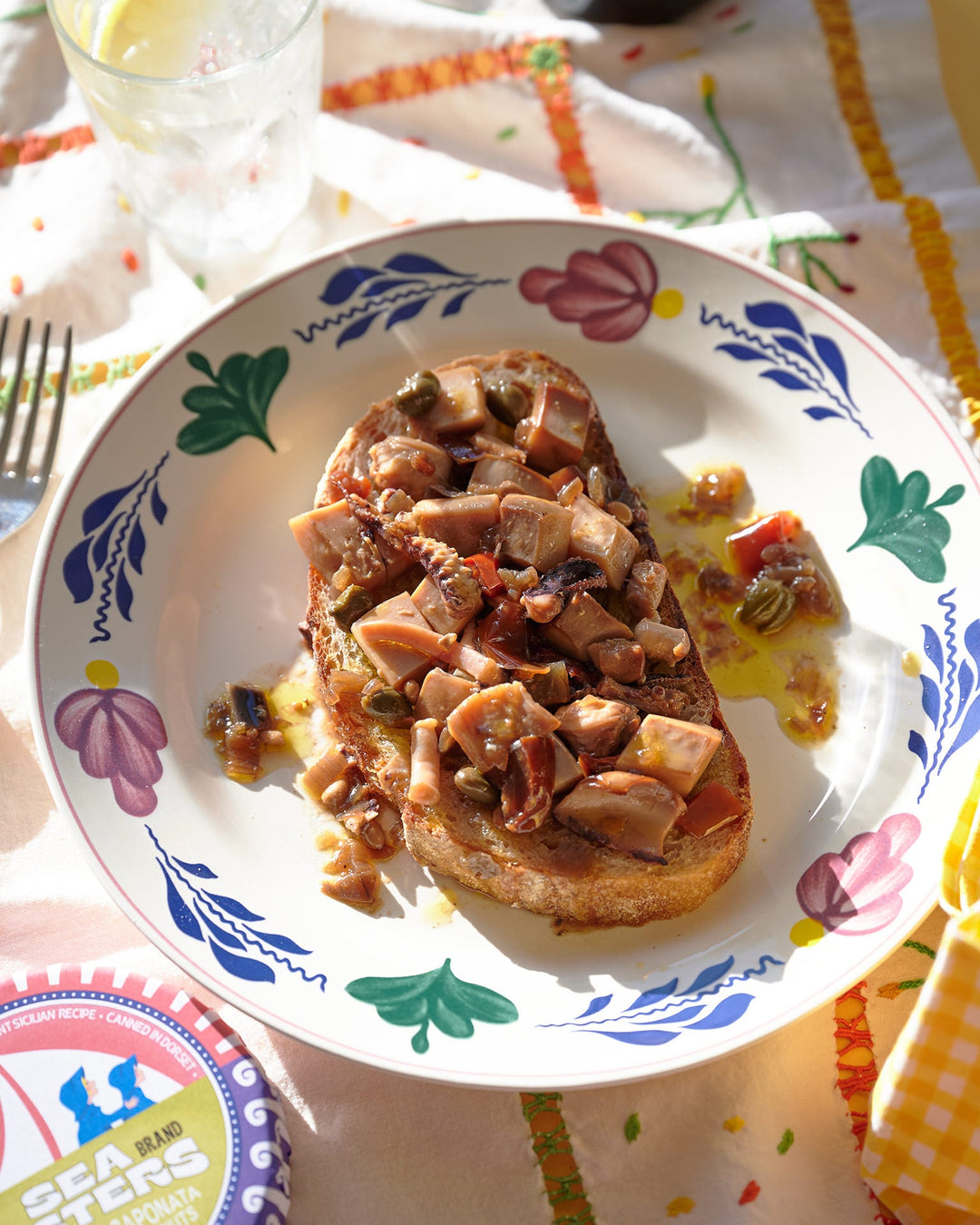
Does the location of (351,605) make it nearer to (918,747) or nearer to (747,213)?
(918,747)

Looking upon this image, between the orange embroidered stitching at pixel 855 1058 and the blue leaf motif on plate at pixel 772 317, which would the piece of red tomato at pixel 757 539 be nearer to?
the blue leaf motif on plate at pixel 772 317

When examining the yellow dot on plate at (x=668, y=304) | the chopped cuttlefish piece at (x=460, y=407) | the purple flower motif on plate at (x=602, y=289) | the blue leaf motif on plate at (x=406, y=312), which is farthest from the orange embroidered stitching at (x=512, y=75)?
the chopped cuttlefish piece at (x=460, y=407)

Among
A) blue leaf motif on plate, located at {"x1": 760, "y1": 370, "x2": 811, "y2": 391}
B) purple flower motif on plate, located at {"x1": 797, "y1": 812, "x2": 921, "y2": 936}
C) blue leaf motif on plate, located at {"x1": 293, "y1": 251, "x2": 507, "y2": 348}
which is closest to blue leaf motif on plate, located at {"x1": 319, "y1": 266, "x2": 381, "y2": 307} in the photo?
blue leaf motif on plate, located at {"x1": 293, "y1": 251, "x2": 507, "y2": 348}

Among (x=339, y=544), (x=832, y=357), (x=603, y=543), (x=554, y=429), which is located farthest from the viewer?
(x=832, y=357)

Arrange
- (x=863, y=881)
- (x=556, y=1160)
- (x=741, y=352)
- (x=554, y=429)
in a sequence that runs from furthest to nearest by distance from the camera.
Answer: (x=741, y=352) → (x=554, y=429) → (x=863, y=881) → (x=556, y=1160)

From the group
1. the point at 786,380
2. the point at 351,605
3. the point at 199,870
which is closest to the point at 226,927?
the point at 199,870

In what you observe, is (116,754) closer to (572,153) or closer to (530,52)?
(572,153)

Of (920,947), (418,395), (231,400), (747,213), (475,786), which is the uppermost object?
(231,400)
